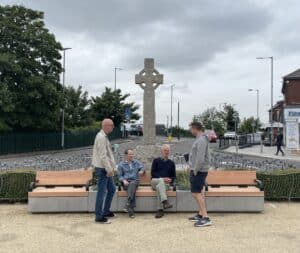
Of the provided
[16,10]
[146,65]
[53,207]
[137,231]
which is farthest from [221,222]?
[16,10]

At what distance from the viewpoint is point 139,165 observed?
1009 centimetres

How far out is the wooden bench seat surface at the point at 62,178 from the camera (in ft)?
34.9

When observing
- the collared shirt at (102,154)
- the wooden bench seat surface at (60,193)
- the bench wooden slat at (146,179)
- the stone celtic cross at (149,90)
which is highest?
the stone celtic cross at (149,90)

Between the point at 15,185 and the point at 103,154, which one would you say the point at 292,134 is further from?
the point at 103,154

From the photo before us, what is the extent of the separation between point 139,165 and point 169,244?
3037mm

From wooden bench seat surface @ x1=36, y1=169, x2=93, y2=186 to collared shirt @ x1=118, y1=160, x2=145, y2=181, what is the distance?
3.31ft

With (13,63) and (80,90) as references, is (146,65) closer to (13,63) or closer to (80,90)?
(13,63)

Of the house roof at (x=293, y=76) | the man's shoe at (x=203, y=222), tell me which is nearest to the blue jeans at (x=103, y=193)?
the man's shoe at (x=203, y=222)

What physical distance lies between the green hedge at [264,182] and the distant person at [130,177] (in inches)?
48.9

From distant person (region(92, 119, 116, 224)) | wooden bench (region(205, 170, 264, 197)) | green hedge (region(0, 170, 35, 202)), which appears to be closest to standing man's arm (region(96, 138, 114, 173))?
distant person (region(92, 119, 116, 224))

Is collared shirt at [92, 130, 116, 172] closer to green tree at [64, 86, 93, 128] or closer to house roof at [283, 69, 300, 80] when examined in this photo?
green tree at [64, 86, 93, 128]

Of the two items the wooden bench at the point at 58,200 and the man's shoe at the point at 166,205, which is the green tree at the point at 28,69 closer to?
the wooden bench at the point at 58,200

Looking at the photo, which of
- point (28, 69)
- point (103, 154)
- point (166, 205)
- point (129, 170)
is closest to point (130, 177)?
point (129, 170)

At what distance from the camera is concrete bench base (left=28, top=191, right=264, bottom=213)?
9805 millimetres
